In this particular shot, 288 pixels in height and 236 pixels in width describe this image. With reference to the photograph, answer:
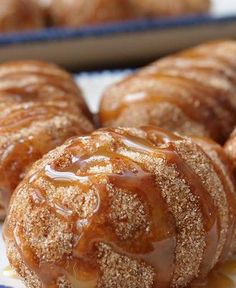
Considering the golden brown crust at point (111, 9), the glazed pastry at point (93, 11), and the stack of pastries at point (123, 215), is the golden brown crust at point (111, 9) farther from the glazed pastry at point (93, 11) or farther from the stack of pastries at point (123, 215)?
the stack of pastries at point (123, 215)

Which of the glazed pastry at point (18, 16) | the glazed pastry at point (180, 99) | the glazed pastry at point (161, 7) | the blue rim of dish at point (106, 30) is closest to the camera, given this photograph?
the glazed pastry at point (180, 99)

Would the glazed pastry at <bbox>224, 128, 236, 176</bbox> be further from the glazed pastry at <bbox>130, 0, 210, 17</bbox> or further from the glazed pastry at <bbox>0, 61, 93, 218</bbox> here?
the glazed pastry at <bbox>130, 0, 210, 17</bbox>

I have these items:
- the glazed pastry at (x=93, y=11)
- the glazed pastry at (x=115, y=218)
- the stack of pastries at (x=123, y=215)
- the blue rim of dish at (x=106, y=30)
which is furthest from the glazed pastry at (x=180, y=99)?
the glazed pastry at (x=93, y=11)

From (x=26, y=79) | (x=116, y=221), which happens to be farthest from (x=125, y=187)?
(x=26, y=79)

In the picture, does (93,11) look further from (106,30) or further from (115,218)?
(115,218)

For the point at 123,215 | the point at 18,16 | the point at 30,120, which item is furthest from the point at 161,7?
the point at 123,215

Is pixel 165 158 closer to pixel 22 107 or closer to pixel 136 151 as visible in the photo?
pixel 136 151

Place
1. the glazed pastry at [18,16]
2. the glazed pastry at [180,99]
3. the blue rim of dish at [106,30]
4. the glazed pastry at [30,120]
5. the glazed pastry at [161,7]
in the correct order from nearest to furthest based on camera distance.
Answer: the glazed pastry at [30,120]
the glazed pastry at [180,99]
the blue rim of dish at [106,30]
the glazed pastry at [18,16]
the glazed pastry at [161,7]
